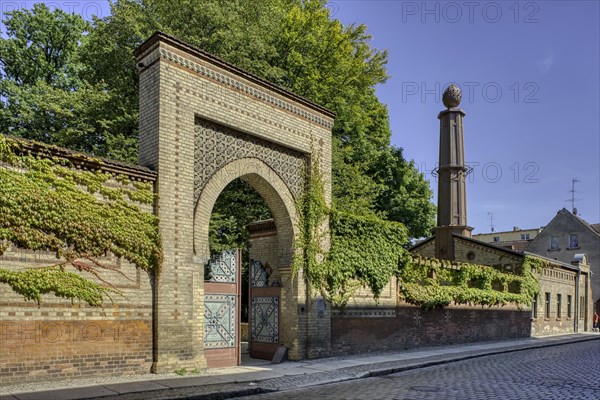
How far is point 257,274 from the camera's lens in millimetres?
15086

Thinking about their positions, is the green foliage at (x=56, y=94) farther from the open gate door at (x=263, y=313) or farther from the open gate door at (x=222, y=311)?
the open gate door at (x=222, y=311)

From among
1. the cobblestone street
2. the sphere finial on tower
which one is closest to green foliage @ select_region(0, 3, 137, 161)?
the cobblestone street

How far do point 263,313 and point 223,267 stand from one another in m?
2.75

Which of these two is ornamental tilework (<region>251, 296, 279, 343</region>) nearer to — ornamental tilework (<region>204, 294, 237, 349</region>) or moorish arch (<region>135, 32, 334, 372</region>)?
moorish arch (<region>135, 32, 334, 372</region>)

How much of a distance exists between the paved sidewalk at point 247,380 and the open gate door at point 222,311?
43 cm

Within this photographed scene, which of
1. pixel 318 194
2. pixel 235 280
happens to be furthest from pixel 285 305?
pixel 318 194

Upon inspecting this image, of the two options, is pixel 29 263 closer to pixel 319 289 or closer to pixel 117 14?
pixel 319 289

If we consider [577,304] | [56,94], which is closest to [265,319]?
[56,94]

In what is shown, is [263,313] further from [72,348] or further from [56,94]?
[56,94]

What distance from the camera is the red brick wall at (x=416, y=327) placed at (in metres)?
15.2

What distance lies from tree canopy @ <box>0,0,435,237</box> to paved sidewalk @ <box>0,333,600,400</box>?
9029 millimetres

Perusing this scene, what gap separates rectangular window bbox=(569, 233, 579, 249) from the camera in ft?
139

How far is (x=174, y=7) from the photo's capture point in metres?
20.4

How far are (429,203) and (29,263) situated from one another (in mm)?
26624
